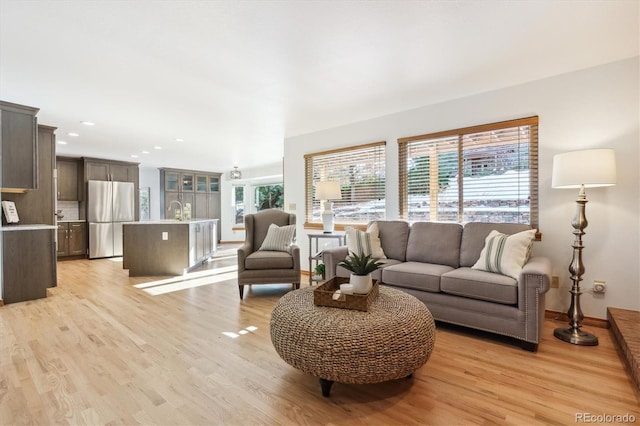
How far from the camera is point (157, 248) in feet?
16.2

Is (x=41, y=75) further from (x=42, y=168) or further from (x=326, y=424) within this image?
(x=326, y=424)

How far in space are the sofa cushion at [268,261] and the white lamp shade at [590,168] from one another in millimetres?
2844

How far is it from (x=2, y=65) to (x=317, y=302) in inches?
136

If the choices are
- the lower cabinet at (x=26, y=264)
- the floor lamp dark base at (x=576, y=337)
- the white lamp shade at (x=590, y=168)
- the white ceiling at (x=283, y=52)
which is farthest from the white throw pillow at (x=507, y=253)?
the lower cabinet at (x=26, y=264)

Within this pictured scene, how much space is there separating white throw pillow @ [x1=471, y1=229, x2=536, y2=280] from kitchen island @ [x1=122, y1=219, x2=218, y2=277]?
14.2 ft

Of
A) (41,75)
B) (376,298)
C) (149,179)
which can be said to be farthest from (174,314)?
(149,179)

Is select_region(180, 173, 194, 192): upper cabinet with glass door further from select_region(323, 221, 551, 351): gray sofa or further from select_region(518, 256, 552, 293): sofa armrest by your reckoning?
select_region(518, 256, 552, 293): sofa armrest

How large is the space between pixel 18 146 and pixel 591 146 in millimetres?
6054

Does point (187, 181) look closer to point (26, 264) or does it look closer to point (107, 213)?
point (107, 213)

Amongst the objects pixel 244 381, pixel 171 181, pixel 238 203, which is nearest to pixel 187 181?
pixel 171 181

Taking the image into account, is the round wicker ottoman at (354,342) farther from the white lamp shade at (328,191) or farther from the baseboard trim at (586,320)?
the white lamp shade at (328,191)

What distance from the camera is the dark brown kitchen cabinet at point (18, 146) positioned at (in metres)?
3.42

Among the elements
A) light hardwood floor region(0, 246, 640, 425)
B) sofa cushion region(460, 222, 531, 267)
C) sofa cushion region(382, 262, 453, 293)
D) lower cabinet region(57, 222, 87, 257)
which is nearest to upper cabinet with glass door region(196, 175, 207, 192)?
lower cabinet region(57, 222, 87, 257)

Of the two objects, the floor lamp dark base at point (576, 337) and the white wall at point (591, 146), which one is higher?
the white wall at point (591, 146)
